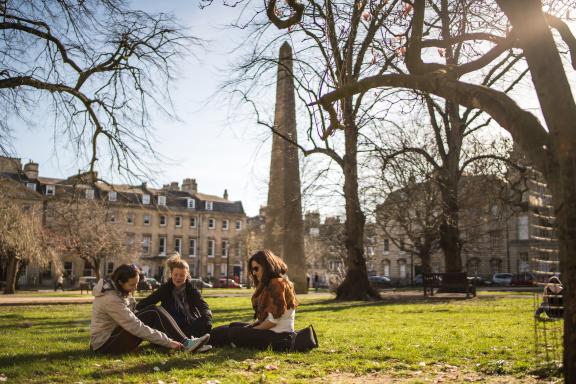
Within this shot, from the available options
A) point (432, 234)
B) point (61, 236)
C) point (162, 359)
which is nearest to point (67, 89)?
point (162, 359)

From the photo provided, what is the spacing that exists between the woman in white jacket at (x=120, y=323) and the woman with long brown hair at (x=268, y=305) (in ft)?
1.95

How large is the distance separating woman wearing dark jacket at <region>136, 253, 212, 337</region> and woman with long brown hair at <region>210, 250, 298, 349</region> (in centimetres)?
72

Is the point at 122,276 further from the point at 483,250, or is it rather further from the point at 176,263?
the point at 483,250

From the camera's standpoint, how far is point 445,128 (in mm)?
25797

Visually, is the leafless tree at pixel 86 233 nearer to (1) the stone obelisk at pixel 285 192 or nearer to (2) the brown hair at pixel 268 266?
(1) the stone obelisk at pixel 285 192

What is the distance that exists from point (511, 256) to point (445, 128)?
3816 cm

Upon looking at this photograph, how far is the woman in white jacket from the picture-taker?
21.7 feet

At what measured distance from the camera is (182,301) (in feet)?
26.5

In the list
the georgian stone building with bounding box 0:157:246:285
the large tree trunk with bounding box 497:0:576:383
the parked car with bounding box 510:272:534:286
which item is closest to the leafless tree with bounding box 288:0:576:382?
the large tree trunk with bounding box 497:0:576:383

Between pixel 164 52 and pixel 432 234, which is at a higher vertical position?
pixel 164 52

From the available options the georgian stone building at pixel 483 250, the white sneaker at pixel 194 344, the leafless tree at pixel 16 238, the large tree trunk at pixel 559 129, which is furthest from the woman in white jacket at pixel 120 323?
the georgian stone building at pixel 483 250

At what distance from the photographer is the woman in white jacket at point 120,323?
21.7 feet

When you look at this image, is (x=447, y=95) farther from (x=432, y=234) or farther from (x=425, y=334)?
(x=432, y=234)

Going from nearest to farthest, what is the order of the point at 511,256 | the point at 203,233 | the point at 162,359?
the point at 162,359 < the point at 511,256 < the point at 203,233
